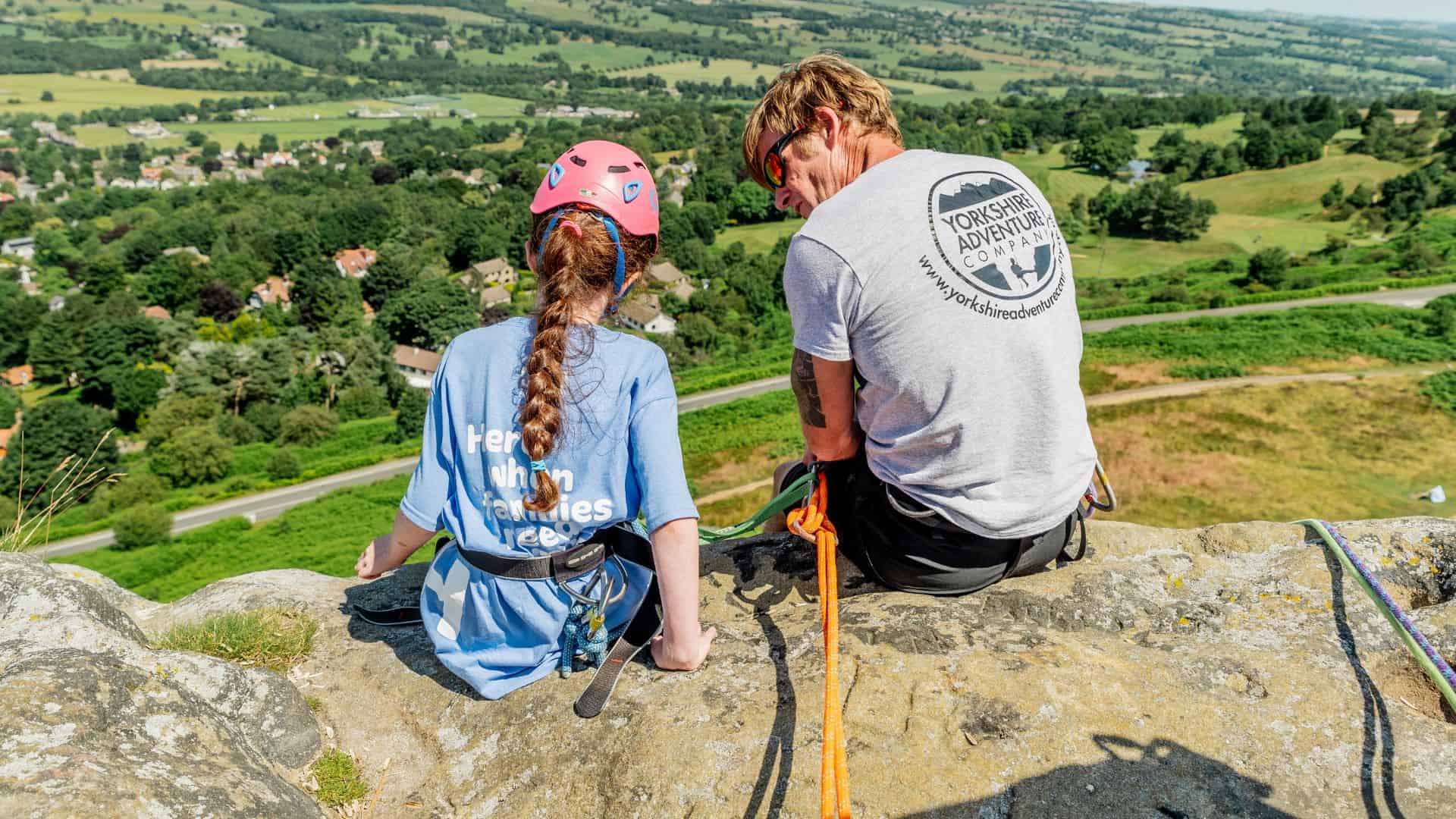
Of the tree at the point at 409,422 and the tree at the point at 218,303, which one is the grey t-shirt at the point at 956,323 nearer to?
the tree at the point at 409,422

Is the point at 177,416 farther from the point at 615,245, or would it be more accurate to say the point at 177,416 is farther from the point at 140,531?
the point at 615,245

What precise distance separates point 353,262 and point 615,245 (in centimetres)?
8626

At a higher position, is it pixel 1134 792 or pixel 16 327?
pixel 1134 792

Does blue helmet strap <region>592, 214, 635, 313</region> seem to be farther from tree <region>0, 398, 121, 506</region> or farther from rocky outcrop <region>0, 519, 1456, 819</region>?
tree <region>0, 398, 121, 506</region>

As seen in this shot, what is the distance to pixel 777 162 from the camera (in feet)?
12.0

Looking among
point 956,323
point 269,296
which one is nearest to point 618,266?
point 956,323

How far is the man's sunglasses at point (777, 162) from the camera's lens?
3.56 m

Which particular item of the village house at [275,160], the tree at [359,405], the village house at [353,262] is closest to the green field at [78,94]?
the village house at [275,160]

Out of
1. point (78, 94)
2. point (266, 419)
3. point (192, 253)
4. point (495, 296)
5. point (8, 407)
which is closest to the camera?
point (266, 419)

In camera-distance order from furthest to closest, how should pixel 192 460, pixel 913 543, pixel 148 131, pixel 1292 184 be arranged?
pixel 148 131 → pixel 1292 184 → pixel 192 460 → pixel 913 543

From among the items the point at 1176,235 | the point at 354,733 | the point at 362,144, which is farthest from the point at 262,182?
the point at 354,733

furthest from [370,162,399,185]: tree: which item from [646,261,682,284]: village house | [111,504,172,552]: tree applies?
[111,504,172,552]: tree

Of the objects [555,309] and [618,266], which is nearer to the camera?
[555,309]

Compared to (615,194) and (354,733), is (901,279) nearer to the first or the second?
(615,194)
